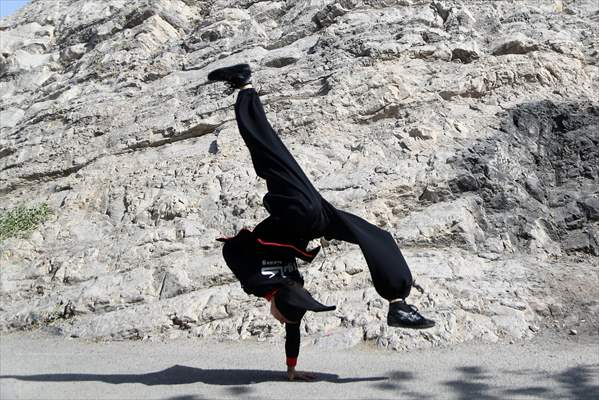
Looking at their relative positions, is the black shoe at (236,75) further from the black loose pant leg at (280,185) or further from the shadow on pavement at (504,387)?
the shadow on pavement at (504,387)

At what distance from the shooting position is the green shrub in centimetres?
887

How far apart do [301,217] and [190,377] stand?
4.85ft

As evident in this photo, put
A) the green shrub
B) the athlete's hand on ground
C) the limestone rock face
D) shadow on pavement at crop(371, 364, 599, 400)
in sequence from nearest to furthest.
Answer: shadow on pavement at crop(371, 364, 599, 400) < the athlete's hand on ground < the limestone rock face < the green shrub

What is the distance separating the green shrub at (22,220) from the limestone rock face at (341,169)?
15cm

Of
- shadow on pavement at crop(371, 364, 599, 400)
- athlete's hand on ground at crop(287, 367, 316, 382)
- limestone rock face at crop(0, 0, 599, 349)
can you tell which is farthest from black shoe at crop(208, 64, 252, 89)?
limestone rock face at crop(0, 0, 599, 349)

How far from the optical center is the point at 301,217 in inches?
157

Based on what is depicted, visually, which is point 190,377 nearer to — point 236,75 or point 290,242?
point 290,242

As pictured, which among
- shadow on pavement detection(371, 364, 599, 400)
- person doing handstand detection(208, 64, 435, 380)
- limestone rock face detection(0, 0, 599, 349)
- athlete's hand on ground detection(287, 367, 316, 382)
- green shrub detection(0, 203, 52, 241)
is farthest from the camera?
green shrub detection(0, 203, 52, 241)

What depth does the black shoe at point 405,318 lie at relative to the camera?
382 centimetres

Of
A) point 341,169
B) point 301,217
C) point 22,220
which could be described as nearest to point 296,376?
point 301,217

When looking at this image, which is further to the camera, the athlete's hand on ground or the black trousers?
the athlete's hand on ground

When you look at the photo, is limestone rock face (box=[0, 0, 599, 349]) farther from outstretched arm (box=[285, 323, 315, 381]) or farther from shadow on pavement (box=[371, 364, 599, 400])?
outstretched arm (box=[285, 323, 315, 381])

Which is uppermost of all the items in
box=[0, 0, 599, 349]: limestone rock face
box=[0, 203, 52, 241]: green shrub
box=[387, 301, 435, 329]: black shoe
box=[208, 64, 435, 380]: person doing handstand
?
box=[208, 64, 435, 380]: person doing handstand

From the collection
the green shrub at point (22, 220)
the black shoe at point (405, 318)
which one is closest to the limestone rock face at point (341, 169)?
the green shrub at point (22, 220)
